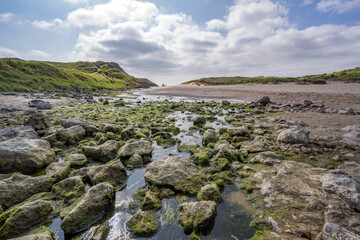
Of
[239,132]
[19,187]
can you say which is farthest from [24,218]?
[239,132]

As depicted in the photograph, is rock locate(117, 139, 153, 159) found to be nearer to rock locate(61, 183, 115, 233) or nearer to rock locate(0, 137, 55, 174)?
rock locate(61, 183, 115, 233)

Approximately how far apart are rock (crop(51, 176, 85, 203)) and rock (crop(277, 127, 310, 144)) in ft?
30.1

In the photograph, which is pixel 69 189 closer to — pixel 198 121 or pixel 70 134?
pixel 70 134

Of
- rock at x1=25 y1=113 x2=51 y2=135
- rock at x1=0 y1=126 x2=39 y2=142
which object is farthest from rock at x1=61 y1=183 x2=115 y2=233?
rock at x1=25 y1=113 x2=51 y2=135

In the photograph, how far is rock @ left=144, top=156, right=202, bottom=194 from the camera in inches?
220

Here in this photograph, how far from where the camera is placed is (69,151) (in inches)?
333

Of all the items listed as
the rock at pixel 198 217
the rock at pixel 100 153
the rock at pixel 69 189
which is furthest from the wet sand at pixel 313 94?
the rock at pixel 69 189

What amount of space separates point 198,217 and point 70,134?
8.82 m

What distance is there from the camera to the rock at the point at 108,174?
18.7 ft

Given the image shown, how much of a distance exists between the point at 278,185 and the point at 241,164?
172 centimetres

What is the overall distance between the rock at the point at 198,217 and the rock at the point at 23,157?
620 cm

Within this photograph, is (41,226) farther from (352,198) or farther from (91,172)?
(352,198)

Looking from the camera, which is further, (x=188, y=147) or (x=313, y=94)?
(x=313, y=94)

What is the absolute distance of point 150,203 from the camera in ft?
15.6
